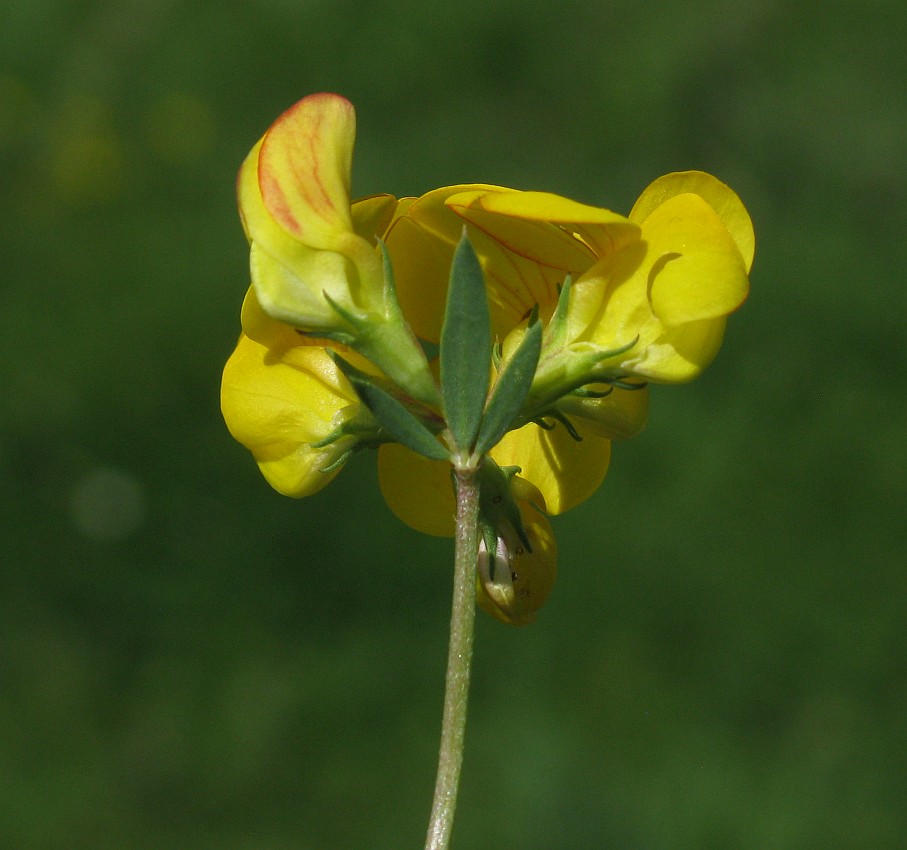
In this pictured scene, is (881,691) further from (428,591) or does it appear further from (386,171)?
(386,171)

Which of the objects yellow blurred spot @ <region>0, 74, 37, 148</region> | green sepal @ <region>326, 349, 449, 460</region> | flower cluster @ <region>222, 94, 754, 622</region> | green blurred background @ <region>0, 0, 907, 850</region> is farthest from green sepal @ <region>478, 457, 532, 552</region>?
yellow blurred spot @ <region>0, 74, 37, 148</region>

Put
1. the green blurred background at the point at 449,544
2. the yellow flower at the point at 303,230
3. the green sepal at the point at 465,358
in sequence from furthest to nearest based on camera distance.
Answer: the green blurred background at the point at 449,544 → the yellow flower at the point at 303,230 → the green sepal at the point at 465,358

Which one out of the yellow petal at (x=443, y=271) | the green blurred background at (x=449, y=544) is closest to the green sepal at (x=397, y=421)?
the yellow petal at (x=443, y=271)

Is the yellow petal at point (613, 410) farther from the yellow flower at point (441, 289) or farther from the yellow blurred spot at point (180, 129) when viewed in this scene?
the yellow blurred spot at point (180, 129)

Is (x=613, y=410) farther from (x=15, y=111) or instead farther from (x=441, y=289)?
(x=15, y=111)

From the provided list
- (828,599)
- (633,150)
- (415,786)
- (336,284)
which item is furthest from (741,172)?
(336,284)

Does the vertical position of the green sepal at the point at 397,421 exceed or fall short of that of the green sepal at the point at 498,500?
it exceeds it
